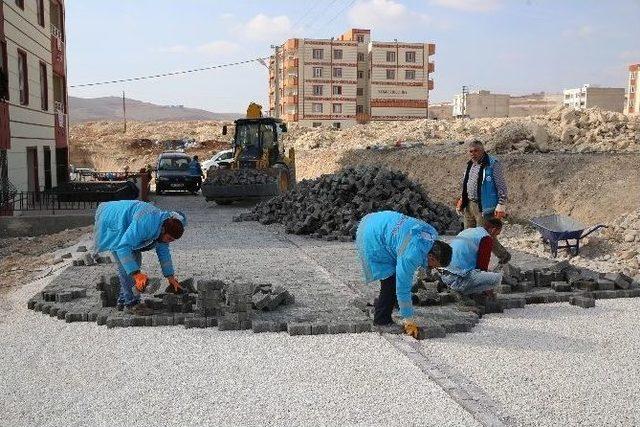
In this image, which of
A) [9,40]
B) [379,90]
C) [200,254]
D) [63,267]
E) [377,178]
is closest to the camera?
[63,267]

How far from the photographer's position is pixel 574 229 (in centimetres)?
1134

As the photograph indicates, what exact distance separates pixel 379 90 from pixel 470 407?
191 ft

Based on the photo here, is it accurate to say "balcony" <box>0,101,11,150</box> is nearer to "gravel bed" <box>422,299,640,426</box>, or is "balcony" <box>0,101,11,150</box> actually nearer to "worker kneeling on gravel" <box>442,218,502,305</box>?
"worker kneeling on gravel" <box>442,218,502,305</box>

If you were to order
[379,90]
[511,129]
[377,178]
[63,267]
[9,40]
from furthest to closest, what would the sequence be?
[379,90], [511,129], [9,40], [377,178], [63,267]

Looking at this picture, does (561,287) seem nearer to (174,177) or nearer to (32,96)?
(32,96)

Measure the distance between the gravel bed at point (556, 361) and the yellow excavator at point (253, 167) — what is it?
510 inches

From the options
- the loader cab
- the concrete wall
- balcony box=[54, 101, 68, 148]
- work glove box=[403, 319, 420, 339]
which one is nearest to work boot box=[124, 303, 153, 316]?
work glove box=[403, 319, 420, 339]

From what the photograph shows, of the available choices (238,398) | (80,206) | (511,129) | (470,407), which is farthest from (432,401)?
(511,129)

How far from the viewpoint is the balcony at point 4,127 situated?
1564 cm

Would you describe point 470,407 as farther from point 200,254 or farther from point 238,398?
point 200,254

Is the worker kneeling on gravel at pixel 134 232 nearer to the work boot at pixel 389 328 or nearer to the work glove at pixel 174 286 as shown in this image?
the work glove at pixel 174 286

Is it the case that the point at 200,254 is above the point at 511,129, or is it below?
below

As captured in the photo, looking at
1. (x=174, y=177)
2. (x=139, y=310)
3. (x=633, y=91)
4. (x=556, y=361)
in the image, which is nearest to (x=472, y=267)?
(x=556, y=361)

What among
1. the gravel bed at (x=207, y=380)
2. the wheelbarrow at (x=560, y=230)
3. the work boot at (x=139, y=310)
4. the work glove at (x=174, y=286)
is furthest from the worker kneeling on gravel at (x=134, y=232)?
the wheelbarrow at (x=560, y=230)
